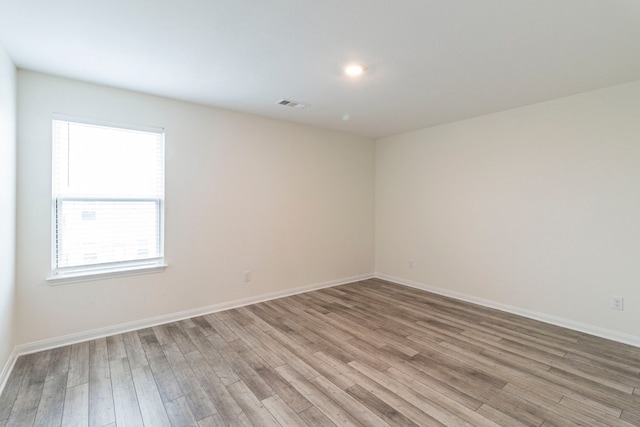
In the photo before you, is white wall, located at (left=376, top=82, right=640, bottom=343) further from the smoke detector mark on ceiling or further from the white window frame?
the white window frame

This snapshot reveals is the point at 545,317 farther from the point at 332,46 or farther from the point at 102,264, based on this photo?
the point at 102,264

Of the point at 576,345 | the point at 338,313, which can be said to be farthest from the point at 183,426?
the point at 576,345

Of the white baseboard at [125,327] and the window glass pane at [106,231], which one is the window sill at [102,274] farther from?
the white baseboard at [125,327]

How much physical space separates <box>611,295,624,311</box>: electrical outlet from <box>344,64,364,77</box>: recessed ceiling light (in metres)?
3.26

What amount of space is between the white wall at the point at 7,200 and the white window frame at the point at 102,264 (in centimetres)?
27

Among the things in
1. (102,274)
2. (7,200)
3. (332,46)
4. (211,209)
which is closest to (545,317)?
(332,46)

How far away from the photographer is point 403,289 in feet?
15.1

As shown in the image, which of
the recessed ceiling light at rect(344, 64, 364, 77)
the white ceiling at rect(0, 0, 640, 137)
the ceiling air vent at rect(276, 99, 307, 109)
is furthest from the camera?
the ceiling air vent at rect(276, 99, 307, 109)

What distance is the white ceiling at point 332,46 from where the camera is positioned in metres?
1.79

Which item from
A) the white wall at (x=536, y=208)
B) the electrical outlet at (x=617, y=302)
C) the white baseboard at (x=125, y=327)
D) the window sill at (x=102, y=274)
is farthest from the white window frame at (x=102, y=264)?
the electrical outlet at (x=617, y=302)

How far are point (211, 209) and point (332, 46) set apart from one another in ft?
7.53

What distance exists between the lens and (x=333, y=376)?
89.7 inches

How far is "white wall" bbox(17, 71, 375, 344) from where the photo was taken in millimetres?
2658

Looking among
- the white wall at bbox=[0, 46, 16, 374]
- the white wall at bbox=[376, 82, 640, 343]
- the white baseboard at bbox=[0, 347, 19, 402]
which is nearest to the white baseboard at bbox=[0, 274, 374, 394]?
the white baseboard at bbox=[0, 347, 19, 402]
